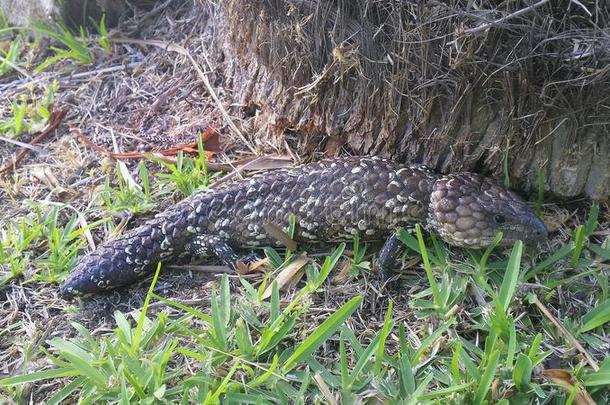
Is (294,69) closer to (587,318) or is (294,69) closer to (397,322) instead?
(397,322)

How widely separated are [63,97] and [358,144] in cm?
217

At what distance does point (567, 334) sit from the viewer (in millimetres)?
2418

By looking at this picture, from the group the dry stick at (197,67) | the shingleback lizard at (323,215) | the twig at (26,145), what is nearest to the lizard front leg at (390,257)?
the shingleback lizard at (323,215)

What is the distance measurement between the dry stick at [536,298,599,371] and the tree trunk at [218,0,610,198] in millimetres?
672

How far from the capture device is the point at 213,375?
240cm

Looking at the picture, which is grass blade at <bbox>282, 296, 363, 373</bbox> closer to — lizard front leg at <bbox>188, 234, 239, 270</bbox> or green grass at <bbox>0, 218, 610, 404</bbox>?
green grass at <bbox>0, 218, 610, 404</bbox>

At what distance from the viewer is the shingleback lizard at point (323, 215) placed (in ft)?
9.05

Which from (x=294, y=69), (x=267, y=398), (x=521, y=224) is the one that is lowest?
(x=267, y=398)

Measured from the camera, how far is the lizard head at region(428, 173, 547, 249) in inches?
106

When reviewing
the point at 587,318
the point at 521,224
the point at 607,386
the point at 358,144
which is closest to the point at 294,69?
the point at 358,144

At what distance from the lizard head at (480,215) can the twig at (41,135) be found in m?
2.52

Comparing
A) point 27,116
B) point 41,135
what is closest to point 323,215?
point 41,135

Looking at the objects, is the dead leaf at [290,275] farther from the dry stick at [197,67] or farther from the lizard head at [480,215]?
the dry stick at [197,67]

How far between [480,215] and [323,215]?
73 cm
